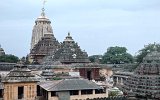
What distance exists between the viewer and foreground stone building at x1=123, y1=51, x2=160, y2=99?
32.0 m

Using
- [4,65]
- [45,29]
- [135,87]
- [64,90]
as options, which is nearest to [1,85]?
[64,90]

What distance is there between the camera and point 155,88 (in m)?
31.8

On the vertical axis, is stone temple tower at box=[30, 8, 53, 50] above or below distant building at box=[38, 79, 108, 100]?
above

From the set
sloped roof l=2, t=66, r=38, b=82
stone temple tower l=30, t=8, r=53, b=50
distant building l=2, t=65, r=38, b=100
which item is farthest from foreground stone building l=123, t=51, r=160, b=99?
stone temple tower l=30, t=8, r=53, b=50

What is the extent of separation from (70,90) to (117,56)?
158 feet

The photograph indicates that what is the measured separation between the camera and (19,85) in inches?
1151

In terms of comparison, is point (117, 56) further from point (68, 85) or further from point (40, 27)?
point (68, 85)

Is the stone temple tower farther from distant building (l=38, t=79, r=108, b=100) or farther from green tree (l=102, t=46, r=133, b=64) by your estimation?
distant building (l=38, t=79, r=108, b=100)

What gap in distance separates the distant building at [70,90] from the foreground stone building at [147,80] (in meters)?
3.34

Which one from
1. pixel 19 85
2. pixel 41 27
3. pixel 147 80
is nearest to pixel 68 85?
pixel 19 85

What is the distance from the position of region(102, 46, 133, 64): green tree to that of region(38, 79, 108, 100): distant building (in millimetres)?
44285

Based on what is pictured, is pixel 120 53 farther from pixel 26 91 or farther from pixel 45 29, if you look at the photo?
pixel 26 91

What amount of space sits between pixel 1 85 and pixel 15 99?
11.4 ft

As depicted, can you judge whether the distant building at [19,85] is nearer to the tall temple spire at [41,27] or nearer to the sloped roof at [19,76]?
the sloped roof at [19,76]
